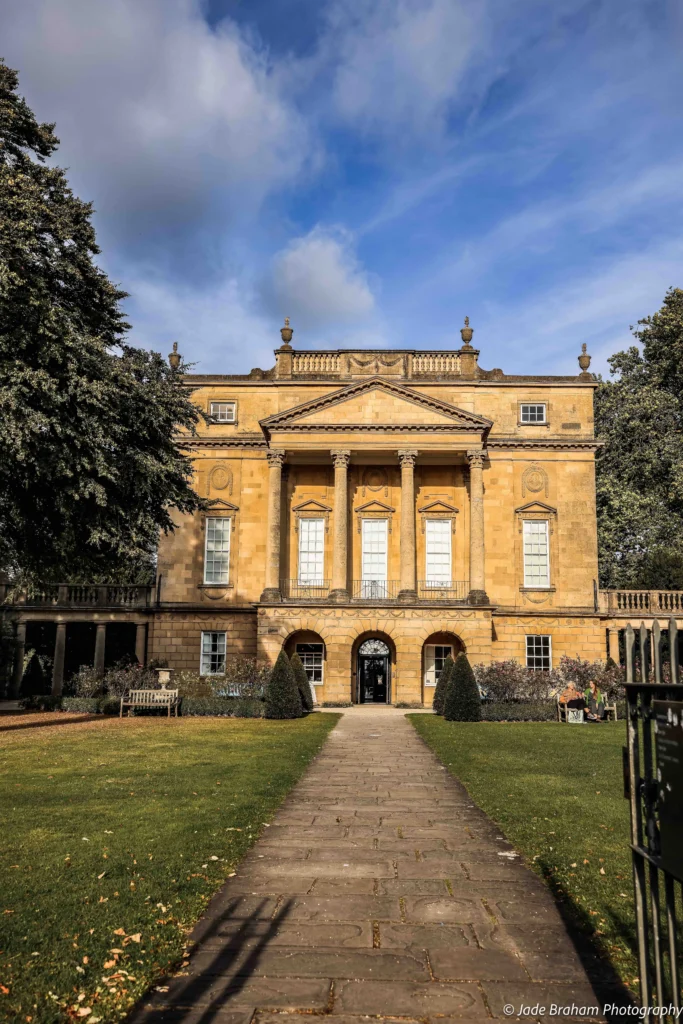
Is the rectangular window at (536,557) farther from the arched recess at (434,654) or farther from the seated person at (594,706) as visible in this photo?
the seated person at (594,706)

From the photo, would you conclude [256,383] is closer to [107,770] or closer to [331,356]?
[331,356]

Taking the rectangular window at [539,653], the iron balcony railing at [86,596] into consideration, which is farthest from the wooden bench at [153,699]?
the rectangular window at [539,653]

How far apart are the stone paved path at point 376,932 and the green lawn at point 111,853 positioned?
327 millimetres

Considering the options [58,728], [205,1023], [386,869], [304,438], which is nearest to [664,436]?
[304,438]

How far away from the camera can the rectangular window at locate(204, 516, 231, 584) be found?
34688 mm

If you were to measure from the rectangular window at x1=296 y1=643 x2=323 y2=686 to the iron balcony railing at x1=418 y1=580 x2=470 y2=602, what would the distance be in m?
4.93

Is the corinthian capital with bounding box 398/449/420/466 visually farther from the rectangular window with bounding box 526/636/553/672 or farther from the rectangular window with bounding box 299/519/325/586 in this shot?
the rectangular window with bounding box 526/636/553/672

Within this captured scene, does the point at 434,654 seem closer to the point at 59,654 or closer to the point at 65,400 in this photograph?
the point at 59,654

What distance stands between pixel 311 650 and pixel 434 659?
5.22m

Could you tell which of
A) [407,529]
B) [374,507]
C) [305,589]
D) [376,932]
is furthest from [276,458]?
[376,932]

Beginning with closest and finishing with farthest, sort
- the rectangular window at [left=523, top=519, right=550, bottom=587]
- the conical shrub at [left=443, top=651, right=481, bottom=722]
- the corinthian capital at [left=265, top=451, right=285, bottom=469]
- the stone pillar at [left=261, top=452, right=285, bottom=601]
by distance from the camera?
the conical shrub at [left=443, top=651, right=481, bottom=722] < the stone pillar at [left=261, top=452, right=285, bottom=601] < the corinthian capital at [left=265, top=451, right=285, bottom=469] < the rectangular window at [left=523, top=519, right=550, bottom=587]

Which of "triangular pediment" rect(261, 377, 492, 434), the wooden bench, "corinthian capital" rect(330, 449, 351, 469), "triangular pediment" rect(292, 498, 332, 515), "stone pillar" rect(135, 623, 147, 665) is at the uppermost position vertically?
"triangular pediment" rect(261, 377, 492, 434)

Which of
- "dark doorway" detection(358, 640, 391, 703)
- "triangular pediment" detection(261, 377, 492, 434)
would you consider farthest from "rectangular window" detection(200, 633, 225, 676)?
"triangular pediment" detection(261, 377, 492, 434)

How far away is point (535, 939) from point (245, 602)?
95.2 feet
